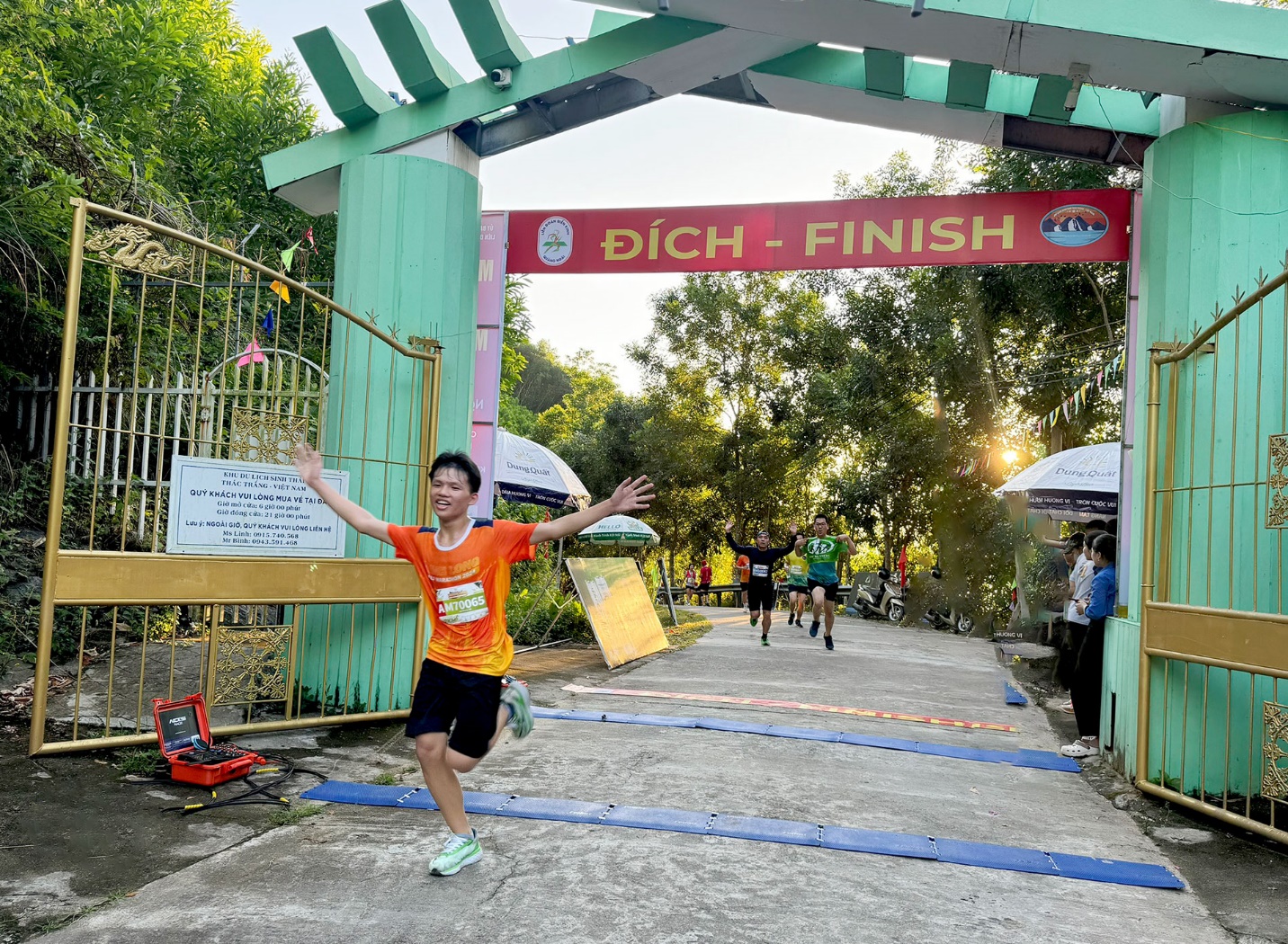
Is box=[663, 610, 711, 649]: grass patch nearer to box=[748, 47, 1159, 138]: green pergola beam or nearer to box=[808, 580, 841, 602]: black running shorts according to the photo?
box=[808, 580, 841, 602]: black running shorts

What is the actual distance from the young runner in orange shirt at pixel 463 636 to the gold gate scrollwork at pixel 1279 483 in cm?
320

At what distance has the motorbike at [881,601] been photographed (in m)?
21.3

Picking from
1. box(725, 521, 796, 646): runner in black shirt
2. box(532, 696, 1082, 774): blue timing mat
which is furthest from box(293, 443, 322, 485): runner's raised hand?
box(725, 521, 796, 646): runner in black shirt

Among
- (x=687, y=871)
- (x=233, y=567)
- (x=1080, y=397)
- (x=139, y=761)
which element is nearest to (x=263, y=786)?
(x=139, y=761)

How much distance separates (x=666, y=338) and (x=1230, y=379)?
73.8ft

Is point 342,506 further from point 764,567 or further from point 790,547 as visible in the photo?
point 764,567

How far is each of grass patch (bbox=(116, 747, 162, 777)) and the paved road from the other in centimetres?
103

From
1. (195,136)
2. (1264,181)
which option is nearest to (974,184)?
(1264,181)

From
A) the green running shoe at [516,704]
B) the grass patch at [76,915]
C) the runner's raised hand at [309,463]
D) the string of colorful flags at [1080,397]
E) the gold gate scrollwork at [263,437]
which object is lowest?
the grass patch at [76,915]

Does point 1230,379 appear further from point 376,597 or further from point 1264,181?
point 376,597

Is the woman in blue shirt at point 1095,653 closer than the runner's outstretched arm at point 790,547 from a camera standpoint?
Yes

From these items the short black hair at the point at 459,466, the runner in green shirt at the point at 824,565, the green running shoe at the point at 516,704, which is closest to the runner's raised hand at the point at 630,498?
the short black hair at the point at 459,466

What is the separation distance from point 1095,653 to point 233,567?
613 cm

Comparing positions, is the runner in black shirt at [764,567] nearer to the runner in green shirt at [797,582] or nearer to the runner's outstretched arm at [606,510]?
the runner in green shirt at [797,582]
